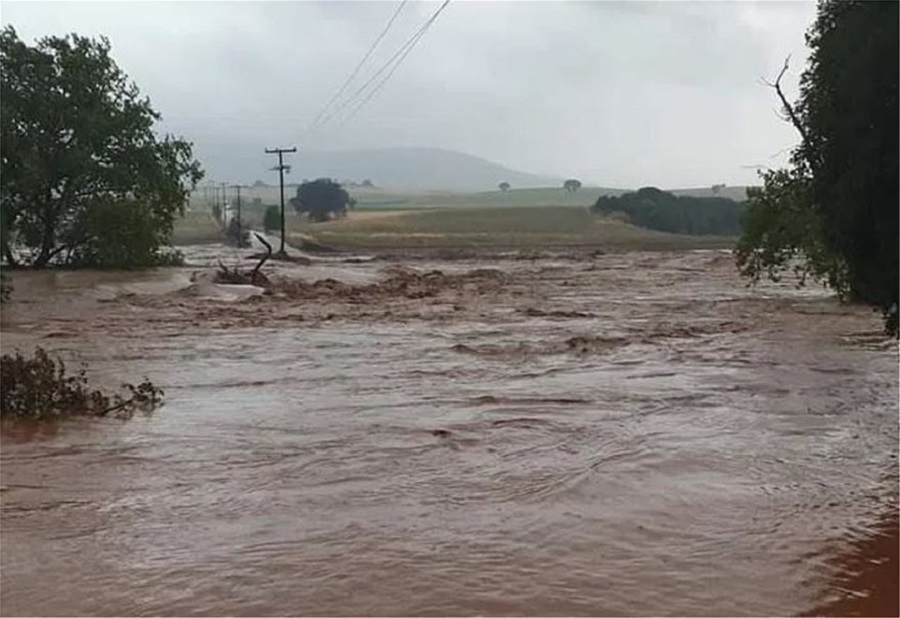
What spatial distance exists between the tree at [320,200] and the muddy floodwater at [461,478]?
80.2 metres

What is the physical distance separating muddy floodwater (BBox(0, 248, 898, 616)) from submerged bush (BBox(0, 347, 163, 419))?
0.44m

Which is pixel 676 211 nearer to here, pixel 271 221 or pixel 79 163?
pixel 271 221

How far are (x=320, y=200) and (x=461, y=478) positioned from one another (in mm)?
92869

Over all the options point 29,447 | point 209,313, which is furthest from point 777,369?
point 209,313

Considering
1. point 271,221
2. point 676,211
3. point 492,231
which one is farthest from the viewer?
point 676,211

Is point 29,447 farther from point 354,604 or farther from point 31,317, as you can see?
point 31,317

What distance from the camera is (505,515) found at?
7.71 meters

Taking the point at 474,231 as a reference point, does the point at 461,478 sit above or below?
below

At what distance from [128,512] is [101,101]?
29584mm

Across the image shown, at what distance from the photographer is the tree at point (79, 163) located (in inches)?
1299

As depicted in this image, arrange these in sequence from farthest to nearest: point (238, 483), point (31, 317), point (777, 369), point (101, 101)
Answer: point (101, 101) < point (31, 317) < point (777, 369) < point (238, 483)

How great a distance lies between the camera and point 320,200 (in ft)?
328

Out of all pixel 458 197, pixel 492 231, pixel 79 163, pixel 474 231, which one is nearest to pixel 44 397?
pixel 79 163

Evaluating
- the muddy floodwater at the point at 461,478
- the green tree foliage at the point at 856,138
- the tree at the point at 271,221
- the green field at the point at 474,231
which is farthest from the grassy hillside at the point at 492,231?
the green tree foliage at the point at 856,138
